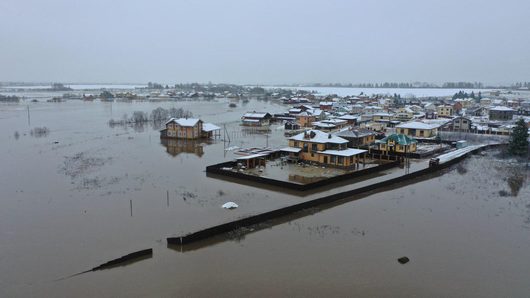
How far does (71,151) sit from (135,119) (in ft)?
60.3

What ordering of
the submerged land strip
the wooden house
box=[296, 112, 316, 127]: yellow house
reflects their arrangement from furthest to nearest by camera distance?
box=[296, 112, 316, 127]: yellow house < the wooden house < the submerged land strip

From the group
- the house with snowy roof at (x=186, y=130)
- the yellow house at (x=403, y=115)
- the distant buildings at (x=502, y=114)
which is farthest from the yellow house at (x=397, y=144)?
the distant buildings at (x=502, y=114)

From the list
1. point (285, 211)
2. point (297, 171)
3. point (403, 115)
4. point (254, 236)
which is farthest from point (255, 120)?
point (254, 236)

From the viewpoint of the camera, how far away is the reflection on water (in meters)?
26.5

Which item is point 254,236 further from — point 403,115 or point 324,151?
point 403,115

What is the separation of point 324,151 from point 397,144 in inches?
232

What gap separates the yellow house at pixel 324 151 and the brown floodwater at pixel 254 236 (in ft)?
6.54

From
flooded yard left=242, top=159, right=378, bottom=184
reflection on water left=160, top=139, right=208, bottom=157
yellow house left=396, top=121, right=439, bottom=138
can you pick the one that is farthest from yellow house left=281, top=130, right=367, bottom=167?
yellow house left=396, top=121, right=439, bottom=138

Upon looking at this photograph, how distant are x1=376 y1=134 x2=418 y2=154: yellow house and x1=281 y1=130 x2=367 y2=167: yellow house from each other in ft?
9.03

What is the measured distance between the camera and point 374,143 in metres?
27.8

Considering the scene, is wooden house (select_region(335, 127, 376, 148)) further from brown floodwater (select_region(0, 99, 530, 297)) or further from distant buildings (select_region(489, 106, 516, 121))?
distant buildings (select_region(489, 106, 516, 121))

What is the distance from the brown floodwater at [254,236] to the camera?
32.5 feet

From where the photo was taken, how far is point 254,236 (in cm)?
1262

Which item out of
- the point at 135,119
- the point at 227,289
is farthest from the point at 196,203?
the point at 135,119
